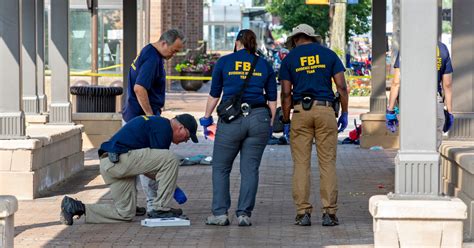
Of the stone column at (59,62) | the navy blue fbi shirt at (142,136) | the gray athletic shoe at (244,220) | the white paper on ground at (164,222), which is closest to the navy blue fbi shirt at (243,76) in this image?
the navy blue fbi shirt at (142,136)

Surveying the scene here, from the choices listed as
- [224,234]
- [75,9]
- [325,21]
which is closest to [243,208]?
[224,234]

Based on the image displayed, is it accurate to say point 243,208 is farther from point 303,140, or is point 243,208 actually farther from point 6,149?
point 6,149

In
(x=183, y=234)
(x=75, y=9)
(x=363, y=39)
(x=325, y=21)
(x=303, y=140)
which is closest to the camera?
(x=183, y=234)

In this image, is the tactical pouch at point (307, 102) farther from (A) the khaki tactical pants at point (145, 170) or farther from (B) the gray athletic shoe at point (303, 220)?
(A) the khaki tactical pants at point (145, 170)

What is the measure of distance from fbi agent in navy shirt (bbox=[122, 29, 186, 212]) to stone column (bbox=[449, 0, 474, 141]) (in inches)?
132

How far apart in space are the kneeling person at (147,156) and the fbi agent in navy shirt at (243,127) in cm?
36

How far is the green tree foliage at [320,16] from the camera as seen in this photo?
166 feet

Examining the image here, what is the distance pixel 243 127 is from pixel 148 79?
118 cm

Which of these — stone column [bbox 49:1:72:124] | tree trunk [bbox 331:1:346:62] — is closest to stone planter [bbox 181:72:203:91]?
tree trunk [bbox 331:1:346:62]

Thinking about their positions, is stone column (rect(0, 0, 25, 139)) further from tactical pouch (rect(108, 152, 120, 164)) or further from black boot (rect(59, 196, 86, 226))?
tactical pouch (rect(108, 152, 120, 164))

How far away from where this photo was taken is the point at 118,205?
11227 millimetres

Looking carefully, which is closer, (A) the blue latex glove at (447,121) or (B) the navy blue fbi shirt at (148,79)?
(B) the navy blue fbi shirt at (148,79)

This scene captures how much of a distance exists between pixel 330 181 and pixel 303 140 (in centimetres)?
47

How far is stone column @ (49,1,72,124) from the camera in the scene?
17.4m
